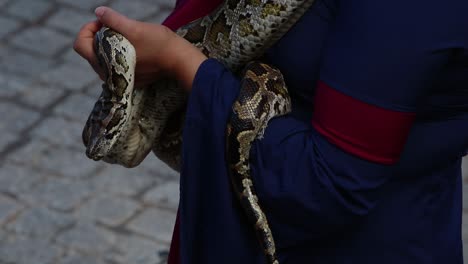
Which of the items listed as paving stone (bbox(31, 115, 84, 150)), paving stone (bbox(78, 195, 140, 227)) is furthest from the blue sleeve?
paving stone (bbox(31, 115, 84, 150))

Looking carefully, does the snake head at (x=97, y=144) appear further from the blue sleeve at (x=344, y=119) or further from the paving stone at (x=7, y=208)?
the paving stone at (x=7, y=208)

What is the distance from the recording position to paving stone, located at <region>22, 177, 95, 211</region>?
4.88 metres

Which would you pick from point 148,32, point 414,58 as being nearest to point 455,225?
point 414,58

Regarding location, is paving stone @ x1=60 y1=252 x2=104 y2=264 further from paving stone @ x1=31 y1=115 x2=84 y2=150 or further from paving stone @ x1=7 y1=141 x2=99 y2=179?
paving stone @ x1=31 y1=115 x2=84 y2=150

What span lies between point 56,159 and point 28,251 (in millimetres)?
758

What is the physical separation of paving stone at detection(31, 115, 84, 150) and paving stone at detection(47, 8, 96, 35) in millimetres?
1004

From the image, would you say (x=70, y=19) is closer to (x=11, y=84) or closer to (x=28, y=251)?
(x=11, y=84)

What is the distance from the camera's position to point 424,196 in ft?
7.45

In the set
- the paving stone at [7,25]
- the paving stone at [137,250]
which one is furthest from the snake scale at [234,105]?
the paving stone at [7,25]

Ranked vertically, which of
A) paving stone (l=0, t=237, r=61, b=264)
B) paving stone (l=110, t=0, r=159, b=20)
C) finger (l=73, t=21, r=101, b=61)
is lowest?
paving stone (l=0, t=237, r=61, b=264)

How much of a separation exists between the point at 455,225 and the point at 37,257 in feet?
8.70

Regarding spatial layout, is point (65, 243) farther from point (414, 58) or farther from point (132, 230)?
point (414, 58)

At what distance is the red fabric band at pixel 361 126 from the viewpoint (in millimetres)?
1933

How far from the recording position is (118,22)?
7.41ft
